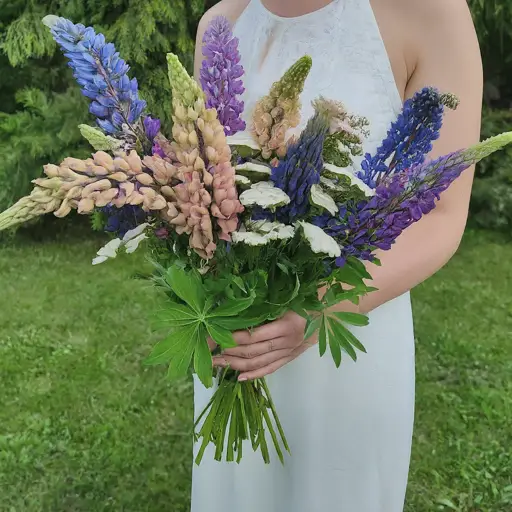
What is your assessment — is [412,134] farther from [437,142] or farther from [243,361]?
[243,361]

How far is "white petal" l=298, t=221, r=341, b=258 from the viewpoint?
0.90 m

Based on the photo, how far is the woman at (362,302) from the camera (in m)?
1.29

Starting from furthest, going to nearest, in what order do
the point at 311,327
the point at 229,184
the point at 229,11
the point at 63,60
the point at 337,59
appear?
the point at 63,60, the point at 229,11, the point at 337,59, the point at 311,327, the point at 229,184

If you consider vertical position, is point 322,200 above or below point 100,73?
below

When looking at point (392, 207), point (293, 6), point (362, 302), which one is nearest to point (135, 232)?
point (392, 207)

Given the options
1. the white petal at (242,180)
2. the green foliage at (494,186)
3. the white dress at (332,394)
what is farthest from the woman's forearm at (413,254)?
the green foliage at (494,186)

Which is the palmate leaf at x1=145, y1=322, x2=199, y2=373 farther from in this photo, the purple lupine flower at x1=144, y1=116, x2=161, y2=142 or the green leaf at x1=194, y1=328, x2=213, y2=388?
the purple lupine flower at x1=144, y1=116, x2=161, y2=142

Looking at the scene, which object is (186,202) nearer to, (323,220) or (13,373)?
(323,220)

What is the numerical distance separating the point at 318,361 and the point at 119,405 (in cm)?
266

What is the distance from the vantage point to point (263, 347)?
1.21 metres

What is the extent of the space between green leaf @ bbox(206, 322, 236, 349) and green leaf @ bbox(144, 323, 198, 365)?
25mm

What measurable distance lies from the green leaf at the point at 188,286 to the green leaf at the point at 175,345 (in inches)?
1.4

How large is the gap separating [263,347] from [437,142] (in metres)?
0.52

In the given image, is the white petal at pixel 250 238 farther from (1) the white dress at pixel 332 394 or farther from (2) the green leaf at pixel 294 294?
(1) the white dress at pixel 332 394
